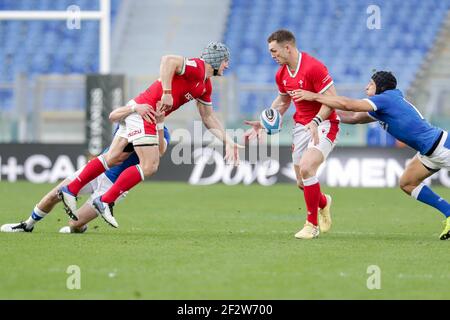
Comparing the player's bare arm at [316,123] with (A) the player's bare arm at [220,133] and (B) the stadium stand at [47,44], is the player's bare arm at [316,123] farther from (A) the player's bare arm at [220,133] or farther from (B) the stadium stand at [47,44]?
(B) the stadium stand at [47,44]

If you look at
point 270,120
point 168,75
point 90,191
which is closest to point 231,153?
point 270,120

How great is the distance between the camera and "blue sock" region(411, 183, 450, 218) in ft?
34.2

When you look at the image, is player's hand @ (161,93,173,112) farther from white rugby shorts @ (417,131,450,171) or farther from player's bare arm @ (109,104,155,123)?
white rugby shorts @ (417,131,450,171)

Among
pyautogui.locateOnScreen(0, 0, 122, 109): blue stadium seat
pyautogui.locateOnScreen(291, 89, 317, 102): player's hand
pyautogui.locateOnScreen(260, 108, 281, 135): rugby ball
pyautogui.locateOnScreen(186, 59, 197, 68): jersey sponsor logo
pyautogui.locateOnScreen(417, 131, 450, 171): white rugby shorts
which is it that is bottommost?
pyautogui.locateOnScreen(0, 0, 122, 109): blue stadium seat

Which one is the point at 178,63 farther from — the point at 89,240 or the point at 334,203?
the point at 334,203

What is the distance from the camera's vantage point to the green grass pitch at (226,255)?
6984mm

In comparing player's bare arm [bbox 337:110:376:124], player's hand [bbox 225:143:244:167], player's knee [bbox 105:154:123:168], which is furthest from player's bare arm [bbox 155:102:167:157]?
player's bare arm [bbox 337:110:376:124]

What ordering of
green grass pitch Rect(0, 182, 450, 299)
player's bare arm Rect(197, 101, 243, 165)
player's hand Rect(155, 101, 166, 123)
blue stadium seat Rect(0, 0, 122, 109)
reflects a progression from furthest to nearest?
blue stadium seat Rect(0, 0, 122, 109) < player's bare arm Rect(197, 101, 243, 165) < player's hand Rect(155, 101, 166, 123) < green grass pitch Rect(0, 182, 450, 299)

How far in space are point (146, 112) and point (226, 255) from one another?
2.14 metres

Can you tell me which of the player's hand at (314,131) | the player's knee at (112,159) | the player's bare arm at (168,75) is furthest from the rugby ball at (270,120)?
the player's knee at (112,159)

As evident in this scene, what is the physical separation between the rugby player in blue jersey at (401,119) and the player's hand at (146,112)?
59.0 inches

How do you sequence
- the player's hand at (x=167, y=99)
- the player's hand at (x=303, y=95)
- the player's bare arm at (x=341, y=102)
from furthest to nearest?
the player's hand at (x=303, y=95)
the player's hand at (x=167, y=99)
the player's bare arm at (x=341, y=102)

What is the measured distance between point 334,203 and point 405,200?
63.2 inches
